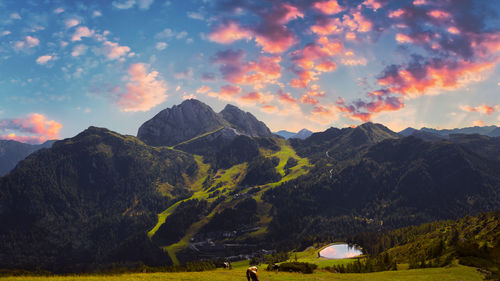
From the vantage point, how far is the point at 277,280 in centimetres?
5253

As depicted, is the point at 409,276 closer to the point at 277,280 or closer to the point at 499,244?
the point at 277,280

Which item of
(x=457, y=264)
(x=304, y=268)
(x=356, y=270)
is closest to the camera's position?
(x=457, y=264)

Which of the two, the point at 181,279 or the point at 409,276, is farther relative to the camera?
the point at 409,276

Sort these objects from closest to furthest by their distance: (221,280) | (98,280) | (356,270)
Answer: (98,280) → (221,280) → (356,270)

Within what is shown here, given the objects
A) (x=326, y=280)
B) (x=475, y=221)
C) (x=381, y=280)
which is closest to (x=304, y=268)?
(x=326, y=280)

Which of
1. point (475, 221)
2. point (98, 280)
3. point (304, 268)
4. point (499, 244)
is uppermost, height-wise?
point (98, 280)

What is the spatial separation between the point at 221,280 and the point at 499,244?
237 ft

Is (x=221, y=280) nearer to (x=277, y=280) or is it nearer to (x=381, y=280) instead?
(x=277, y=280)

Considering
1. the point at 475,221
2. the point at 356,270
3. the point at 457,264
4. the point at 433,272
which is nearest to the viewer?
the point at 433,272

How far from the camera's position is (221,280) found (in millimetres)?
48031

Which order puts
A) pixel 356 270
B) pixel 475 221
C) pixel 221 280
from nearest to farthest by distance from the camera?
pixel 221 280, pixel 356 270, pixel 475 221

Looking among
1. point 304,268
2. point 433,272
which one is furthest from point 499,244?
point 304,268

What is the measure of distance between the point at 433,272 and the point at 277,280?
3150cm

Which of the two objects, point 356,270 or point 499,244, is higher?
point 499,244
